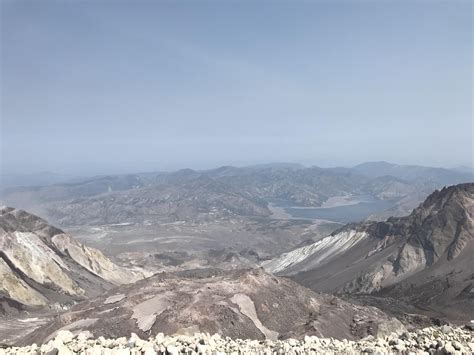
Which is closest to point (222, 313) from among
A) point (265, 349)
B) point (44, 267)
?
point (265, 349)

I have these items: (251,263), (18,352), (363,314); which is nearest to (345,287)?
(363,314)

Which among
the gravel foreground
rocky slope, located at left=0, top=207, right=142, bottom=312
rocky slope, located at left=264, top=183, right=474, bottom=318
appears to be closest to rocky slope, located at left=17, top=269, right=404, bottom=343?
the gravel foreground

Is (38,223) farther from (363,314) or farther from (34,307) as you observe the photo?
(363,314)

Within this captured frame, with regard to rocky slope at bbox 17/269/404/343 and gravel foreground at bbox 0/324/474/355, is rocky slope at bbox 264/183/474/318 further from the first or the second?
gravel foreground at bbox 0/324/474/355

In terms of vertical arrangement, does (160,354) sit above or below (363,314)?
above

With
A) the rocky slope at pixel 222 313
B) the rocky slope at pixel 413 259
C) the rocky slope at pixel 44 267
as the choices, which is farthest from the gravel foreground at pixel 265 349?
the rocky slope at pixel 44 267

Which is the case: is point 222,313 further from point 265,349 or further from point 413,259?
point 413,259

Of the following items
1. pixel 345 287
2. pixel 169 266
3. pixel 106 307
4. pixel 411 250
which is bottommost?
pixel 169 266
